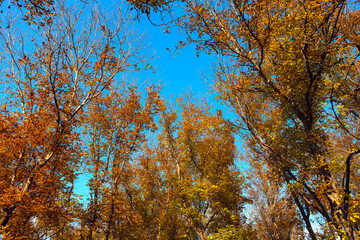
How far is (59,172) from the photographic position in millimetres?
9969

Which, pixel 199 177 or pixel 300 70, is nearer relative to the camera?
pixel 300 70

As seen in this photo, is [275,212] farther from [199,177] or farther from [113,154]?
[113,154]

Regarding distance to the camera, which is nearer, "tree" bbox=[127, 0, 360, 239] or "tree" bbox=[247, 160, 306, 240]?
"tree" bbox=[127, 0, 360, 239]

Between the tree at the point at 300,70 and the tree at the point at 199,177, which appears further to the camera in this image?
the tree at the point at 199,177

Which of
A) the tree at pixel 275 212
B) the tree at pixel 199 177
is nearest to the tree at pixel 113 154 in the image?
the tree at pixel 199 177

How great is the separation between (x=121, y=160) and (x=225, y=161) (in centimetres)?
680

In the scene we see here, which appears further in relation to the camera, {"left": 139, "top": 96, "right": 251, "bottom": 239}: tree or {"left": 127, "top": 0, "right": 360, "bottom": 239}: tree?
{"left": 139, "top": 96, "right": 251, "bottom": 239}: tree

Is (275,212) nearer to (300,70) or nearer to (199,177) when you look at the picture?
(199,177)

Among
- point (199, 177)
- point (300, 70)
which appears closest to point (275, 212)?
point (199, 177)

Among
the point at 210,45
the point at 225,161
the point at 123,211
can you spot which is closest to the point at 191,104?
the point at 225,161

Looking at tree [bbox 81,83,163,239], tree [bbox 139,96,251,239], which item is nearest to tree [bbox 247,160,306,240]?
tree [bbox 139,96,251,239]

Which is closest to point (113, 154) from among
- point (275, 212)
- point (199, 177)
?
point (199, 177)

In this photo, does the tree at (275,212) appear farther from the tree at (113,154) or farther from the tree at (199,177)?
the tree at (113,154)

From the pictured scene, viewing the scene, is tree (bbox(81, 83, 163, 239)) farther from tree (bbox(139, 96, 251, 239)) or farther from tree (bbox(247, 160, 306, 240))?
tree (bbox(247, 160, 306, 240))
